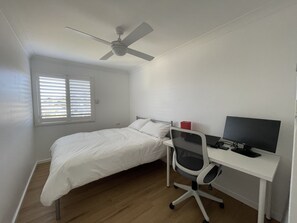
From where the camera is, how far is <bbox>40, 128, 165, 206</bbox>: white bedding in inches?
61.9

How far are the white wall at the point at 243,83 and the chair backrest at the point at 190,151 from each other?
763 millimetres

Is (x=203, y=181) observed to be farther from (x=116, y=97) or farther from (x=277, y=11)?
(x=116, y=97)

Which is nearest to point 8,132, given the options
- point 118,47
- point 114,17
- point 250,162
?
point 118,47

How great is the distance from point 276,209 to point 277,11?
2.32m

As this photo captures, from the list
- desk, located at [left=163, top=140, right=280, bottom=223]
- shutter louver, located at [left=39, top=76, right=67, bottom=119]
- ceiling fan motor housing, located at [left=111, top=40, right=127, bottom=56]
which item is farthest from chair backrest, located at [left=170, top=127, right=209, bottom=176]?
shutter louver, located at [left=39, top=76, right=67, bottom=119]

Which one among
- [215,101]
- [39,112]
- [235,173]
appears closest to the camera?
[235,173]

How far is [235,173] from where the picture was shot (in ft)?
6.41

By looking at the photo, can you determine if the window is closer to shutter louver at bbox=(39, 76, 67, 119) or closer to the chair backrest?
Result: shutter louver at bbox=(39, 76, 67, 119)

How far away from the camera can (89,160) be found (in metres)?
1.82

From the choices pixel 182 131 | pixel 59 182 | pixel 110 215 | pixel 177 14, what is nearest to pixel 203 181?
pixel 182 131

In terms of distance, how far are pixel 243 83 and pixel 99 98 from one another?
3.40 meters

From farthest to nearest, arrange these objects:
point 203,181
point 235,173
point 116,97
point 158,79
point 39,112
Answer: point 116,97, point 158,79, point 39,112, point 235,173, point 203,181

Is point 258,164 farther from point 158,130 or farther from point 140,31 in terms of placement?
point 140,31

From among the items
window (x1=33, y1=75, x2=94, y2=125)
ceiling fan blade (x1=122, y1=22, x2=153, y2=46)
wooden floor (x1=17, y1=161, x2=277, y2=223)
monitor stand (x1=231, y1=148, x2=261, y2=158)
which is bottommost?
wooden floor (x1=17, y1=161, x2=277, y2=223)
